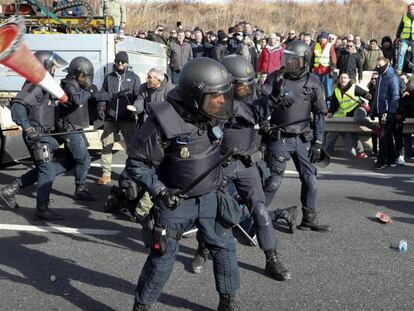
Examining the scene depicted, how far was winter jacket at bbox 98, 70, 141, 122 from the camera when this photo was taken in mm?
8891

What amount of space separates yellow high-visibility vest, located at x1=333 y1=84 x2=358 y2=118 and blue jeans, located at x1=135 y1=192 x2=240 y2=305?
8221 millimetres

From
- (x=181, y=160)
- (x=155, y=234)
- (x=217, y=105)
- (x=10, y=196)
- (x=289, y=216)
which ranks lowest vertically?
(x=10, y=196)

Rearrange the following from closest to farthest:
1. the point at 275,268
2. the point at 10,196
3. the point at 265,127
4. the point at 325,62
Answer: the point at 275,268 < the point at 265,127 < the point at 10,196 < the point at 325,62

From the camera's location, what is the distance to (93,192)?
862 centimetres

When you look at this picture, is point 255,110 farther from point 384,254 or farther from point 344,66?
point 344,66

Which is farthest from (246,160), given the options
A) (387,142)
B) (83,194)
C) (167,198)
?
(387,142)

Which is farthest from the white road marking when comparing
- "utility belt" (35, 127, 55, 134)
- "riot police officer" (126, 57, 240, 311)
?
"riot police officer" (126, 57, 240, 311)

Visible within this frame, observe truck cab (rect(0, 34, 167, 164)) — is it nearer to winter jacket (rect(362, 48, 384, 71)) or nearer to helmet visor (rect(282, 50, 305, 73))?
helmet visor (rect(282, 50, 305, 73))

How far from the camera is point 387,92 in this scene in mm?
10938

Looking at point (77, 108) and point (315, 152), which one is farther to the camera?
point (77, 108)

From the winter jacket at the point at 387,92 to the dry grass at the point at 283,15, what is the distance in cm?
2104

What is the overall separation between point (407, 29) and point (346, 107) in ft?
13.4

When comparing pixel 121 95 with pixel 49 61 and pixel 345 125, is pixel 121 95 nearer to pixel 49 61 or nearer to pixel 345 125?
pixel 49 61

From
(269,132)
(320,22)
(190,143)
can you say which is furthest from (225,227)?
(320,22)
